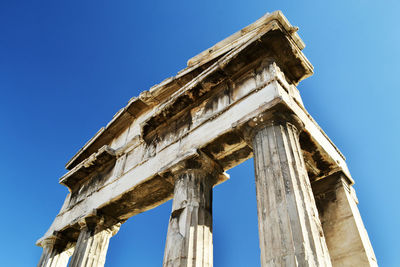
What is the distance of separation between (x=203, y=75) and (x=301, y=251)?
5.94 meters

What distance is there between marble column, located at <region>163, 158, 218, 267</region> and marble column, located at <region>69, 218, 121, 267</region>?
4336 millimetres

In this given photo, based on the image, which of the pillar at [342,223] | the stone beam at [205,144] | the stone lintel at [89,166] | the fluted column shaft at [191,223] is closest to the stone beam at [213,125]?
the stone beam at [205,144]

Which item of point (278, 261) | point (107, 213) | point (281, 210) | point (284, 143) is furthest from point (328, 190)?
point (107, 213)

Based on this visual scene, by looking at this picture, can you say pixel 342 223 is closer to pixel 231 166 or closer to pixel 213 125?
pixel 231 166

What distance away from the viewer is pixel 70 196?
13.3m

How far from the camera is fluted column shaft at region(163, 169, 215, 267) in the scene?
6816mm

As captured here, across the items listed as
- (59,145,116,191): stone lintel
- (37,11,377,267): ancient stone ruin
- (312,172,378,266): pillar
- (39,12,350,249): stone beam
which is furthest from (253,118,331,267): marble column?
(59,145,116,191): stone lintel

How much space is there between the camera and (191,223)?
7.24 metres

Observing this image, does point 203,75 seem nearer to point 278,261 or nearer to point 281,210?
point 281,210

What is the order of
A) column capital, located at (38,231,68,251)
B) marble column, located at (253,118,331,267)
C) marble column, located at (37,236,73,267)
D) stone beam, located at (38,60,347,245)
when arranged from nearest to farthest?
1. marble column, located at (253,118,331,267)
2. stone beam, located at (38,60,347,245)
3. marble column, located at (37,236,73,267)
4. column capital, located at (38,231,68,251)

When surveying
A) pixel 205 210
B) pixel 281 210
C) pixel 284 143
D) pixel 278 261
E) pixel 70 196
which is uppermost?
pixel 70 196

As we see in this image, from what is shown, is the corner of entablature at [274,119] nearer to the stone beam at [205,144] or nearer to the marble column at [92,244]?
the stone beam at [205,144]

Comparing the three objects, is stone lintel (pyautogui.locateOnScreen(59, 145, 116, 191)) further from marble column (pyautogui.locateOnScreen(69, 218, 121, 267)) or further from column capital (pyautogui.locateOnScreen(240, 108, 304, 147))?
column capital (pyautogui.locateOnScreen(240, 108, 304, 147))

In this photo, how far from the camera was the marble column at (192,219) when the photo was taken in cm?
683
